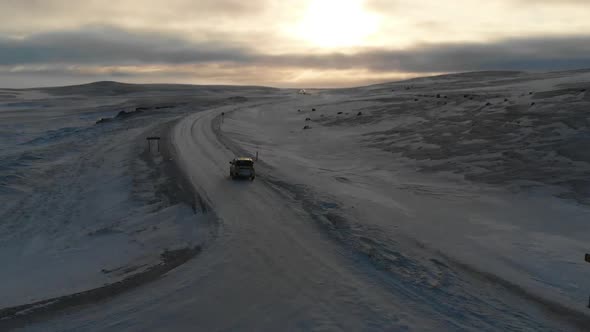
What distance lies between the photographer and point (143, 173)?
1136 inches

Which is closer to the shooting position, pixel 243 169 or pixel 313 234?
pixel 313 234

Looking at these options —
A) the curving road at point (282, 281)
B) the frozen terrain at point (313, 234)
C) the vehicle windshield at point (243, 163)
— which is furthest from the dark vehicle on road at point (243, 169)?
the curving road at point (282, 281)

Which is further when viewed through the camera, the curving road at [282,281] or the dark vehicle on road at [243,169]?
the dark vehicle on road at [243,169]

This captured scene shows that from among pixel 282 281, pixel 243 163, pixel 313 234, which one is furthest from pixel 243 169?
pixel 282 281

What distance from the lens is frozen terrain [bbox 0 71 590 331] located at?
11.3 metres

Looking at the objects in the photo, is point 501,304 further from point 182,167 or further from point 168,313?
point 182,167

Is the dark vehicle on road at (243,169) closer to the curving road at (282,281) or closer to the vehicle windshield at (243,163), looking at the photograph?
the vehicle windshield at (243,163)

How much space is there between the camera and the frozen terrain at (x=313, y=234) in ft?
37.2

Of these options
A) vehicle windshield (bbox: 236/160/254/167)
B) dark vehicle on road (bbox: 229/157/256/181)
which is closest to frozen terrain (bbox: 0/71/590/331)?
dark vehicle on road (bbox: 229/157/256/181)

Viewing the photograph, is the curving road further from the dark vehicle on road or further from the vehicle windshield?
the vehicle windshield

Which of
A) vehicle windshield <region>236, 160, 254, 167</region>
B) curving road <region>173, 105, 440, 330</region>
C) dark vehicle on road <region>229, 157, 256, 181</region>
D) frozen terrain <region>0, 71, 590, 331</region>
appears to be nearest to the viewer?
curving road <region>173, 105, 440, 330</region>

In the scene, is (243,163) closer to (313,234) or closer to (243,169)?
(243,169)

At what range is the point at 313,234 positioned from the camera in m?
17.0

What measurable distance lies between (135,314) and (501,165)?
24.8m
